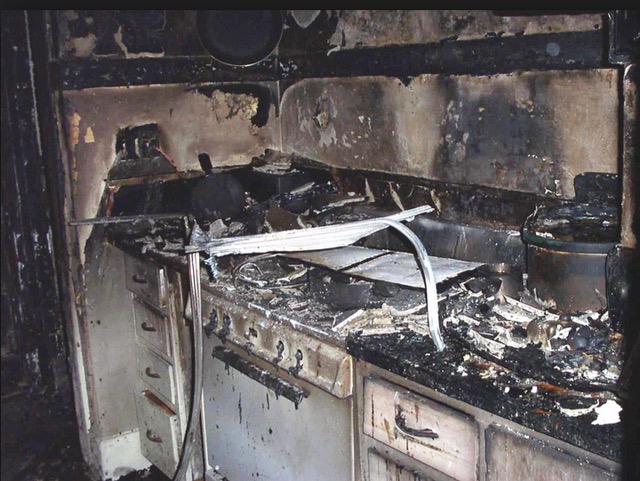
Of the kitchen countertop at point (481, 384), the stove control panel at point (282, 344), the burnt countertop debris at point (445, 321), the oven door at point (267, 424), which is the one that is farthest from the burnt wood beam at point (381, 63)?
the oven door at point (267, 424)

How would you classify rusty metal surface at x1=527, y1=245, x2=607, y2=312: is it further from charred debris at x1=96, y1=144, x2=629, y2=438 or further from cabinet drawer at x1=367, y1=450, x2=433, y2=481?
cabinet drawer at x1=367, y1=450, x2=433, y2=481

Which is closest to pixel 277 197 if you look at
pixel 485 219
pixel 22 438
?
pixel 485 219

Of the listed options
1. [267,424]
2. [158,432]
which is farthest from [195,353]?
[158,432]

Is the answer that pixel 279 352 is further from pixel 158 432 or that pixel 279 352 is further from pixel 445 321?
pixel 158 432

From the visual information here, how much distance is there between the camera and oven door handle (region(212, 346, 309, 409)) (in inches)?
76.2

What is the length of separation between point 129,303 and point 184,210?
1.58ft

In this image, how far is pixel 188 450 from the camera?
2525 mm

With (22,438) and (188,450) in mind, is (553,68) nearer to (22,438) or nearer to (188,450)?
(188,450)

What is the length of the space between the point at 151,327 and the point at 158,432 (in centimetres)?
47

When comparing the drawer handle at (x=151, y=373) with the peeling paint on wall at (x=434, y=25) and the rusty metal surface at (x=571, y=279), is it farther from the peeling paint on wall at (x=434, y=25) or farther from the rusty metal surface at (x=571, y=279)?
the rusty metal surface at (x=571, y=279)

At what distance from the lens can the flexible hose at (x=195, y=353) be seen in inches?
84.7

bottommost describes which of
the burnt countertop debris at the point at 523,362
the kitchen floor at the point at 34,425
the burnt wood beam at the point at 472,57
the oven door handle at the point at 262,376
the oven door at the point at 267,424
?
the kitchen floor at the point at 34,425

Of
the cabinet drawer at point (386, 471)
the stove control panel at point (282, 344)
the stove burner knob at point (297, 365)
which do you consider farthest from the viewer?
the stove burner knob at point (297, 365)

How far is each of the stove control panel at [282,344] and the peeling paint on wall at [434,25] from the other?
1.12 m
